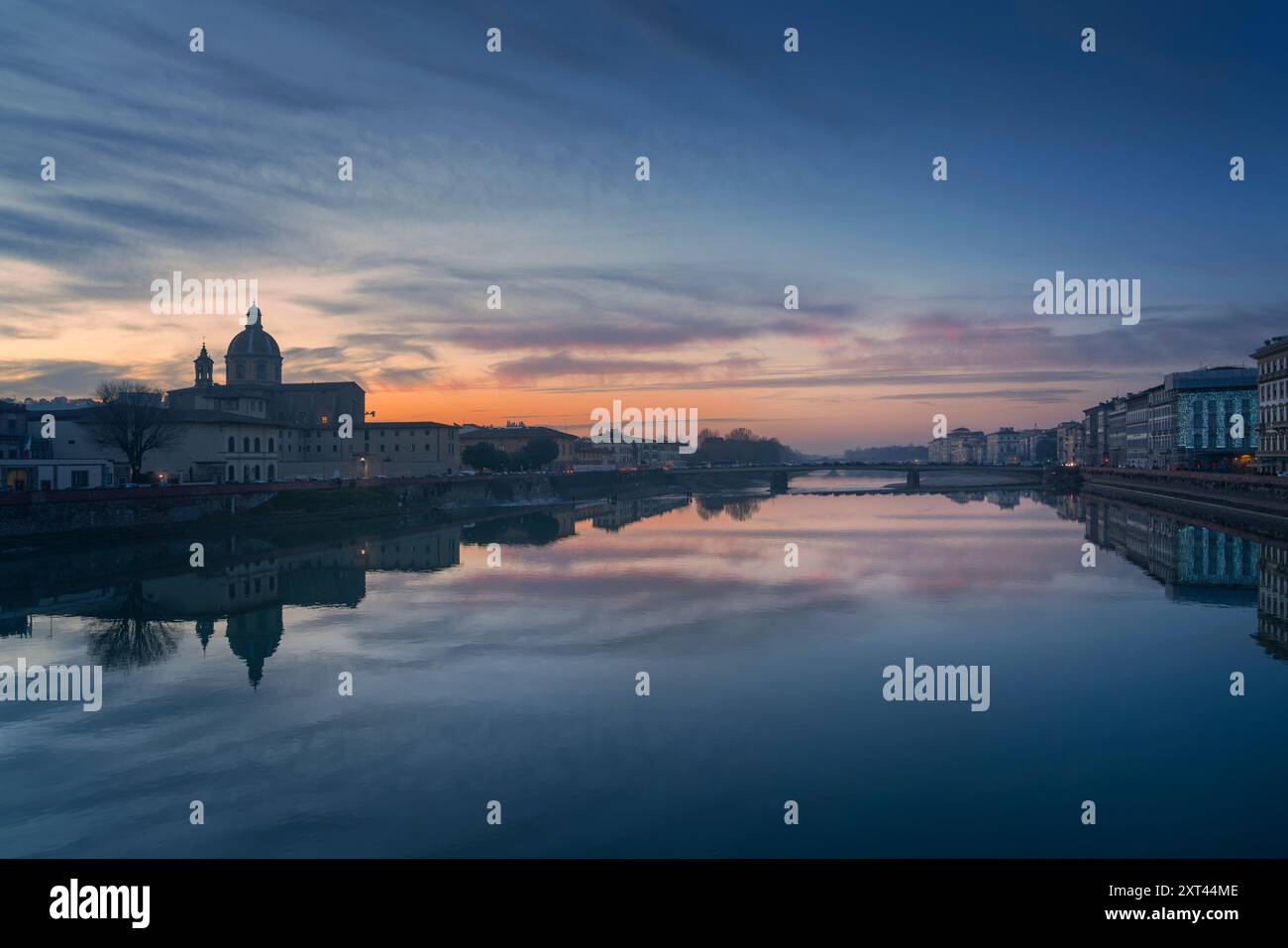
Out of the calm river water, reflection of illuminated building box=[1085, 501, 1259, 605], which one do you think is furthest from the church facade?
reflection of illuminated building box=[1085, 501, 1259, 605]

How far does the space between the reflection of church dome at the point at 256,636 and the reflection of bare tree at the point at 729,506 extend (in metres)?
54.6

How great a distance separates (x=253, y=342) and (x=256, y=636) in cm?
8682

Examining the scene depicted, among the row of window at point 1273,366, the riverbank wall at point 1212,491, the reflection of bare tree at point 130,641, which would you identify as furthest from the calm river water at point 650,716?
the row of window at point 1273,366

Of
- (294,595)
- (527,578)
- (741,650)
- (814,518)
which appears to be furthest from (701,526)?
(741,650)

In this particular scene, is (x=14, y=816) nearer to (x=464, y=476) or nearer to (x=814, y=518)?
(x=814, y=518)

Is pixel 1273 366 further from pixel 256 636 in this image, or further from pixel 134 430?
pixel 134 430

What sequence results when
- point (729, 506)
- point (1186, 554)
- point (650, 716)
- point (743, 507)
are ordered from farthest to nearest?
point (729, 506) < point (743, 507) < point (1186, 554) < point (650, 716)

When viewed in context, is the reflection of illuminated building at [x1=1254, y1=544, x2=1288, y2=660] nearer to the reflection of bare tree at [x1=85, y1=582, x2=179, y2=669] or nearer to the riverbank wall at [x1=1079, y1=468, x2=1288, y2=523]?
the riverbank wall at [x1=1079, y1=468, x2=1288, y2=523]

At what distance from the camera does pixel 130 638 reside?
30094 millimetres

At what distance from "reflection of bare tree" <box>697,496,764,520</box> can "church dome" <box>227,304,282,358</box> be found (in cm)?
5545

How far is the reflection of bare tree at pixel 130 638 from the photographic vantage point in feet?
88.4

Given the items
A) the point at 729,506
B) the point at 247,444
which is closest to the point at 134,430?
the point at 247,444

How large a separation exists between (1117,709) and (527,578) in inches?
1094
